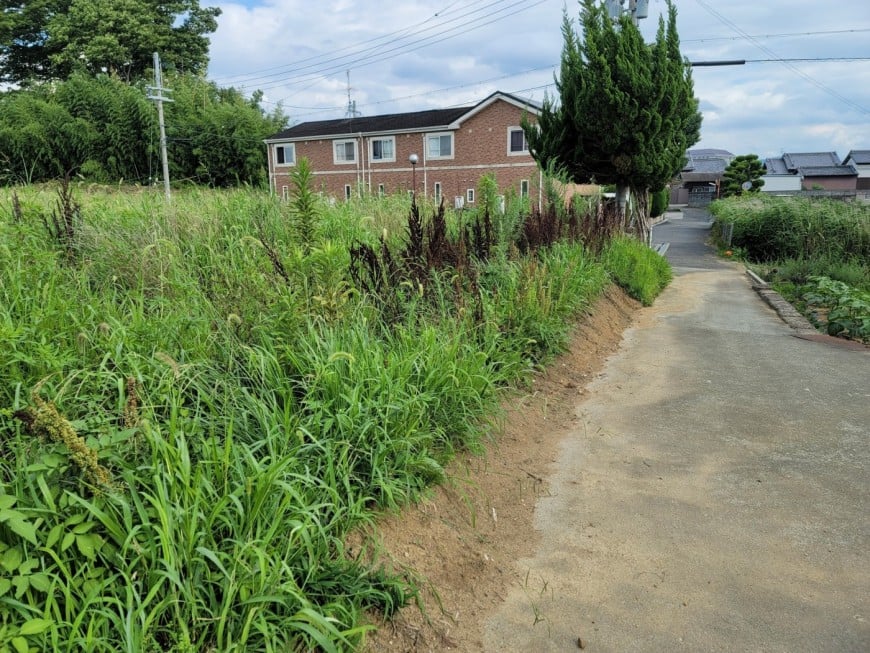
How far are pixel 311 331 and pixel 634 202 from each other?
14.0 m

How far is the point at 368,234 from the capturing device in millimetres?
6402

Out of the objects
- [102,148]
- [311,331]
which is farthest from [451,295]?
[102,148]

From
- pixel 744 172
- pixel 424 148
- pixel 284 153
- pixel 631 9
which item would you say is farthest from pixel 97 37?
pixel 744 172

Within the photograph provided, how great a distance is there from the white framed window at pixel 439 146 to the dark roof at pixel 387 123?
2.13 ft

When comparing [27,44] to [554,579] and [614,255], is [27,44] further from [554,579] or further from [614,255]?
[554,579]

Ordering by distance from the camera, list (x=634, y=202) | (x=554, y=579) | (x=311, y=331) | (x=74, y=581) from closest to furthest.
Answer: (x=74, y=581), (x=554, y=579), (x=311, y=331), (x=634, y=202)

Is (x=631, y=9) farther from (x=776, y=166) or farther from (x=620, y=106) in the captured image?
(x=776, y=166)

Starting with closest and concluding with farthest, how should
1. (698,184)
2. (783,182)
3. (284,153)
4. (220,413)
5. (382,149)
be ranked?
(220,413)
(382,149)
(284,153)
(783,182)
(698,184)

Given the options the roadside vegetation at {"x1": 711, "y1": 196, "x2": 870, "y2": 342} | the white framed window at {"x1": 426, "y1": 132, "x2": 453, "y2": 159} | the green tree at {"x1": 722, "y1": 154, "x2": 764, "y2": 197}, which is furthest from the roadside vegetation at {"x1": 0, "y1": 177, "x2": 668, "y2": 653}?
the green tree at {"x1": 722, "y1": 154, "x2": 764, "y2": 197}

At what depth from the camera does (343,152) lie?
129 ft

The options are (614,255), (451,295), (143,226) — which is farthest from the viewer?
(614,255)

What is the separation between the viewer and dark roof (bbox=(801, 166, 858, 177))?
226 feet

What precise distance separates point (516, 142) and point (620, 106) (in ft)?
69.5

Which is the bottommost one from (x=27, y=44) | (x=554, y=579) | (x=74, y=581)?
(x=554, y=579)
